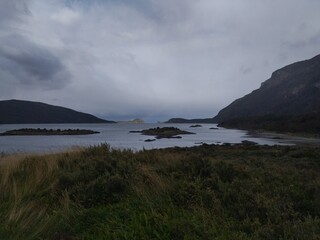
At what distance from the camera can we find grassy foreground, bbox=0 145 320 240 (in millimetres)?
4988

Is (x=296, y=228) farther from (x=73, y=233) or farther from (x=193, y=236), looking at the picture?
(x=73, y=233)

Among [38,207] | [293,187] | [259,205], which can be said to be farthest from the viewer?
[293,187]

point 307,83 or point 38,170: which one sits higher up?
point 307,83

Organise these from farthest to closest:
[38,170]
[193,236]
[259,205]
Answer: [38,170] → [259,205] → [193,236]

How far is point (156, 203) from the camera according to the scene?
20.1ft

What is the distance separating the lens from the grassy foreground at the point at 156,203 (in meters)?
4.99

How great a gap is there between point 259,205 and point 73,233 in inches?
106

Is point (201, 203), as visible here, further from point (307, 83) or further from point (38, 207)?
point (307, 83)

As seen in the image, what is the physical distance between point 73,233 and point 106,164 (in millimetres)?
3188

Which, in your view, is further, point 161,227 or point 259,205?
point 259,205

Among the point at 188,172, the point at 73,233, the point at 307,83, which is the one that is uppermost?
the point at 307,83

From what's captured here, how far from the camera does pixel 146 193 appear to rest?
661 centimetres

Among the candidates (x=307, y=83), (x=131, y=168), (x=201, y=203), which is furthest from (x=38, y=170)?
(x=307, y=83)

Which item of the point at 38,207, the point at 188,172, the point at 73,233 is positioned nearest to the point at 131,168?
the point at 188,172
